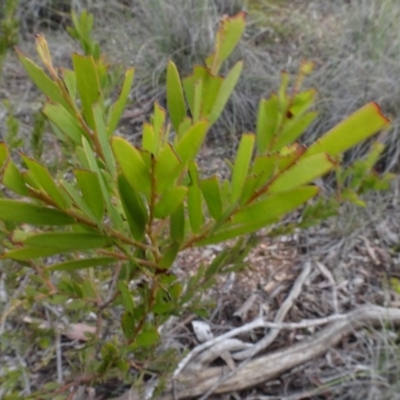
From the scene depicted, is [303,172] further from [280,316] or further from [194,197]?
[280,316]

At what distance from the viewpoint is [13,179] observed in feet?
1.32

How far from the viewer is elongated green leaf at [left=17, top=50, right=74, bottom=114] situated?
1.66 ft

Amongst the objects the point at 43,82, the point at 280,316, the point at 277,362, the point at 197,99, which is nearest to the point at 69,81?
the point at 43,82

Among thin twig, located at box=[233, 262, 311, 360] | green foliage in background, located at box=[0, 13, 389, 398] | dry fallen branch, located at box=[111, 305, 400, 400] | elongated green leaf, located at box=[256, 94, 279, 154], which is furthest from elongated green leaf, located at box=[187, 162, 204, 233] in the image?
thin twig, located at box=[233, 262, 311, 360]

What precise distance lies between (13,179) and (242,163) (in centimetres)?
20

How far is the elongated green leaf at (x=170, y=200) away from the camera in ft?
1.44

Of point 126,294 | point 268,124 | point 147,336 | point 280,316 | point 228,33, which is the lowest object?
point 280,316

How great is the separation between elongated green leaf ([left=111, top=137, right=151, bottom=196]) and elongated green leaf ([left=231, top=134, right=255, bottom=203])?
9cm

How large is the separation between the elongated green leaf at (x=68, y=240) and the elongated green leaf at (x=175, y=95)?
17cm

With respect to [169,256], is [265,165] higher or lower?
higher

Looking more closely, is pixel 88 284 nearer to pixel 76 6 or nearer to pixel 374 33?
pixel 374 33

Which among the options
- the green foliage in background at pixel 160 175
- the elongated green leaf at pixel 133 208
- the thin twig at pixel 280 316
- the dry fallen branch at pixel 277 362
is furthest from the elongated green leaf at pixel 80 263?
the thin twig at pixel 280 316

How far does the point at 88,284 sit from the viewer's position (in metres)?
0.92

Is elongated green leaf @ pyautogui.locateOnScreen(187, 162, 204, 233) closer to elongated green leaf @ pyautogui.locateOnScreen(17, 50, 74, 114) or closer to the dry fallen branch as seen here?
elongated green leaf @ pyautogui.locateOnScreen(17, 50, 74, 114)
